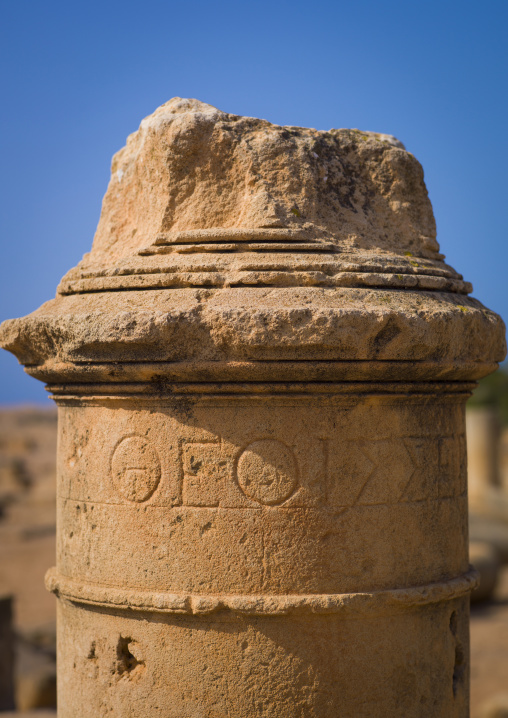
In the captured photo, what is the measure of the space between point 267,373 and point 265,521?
48 cm

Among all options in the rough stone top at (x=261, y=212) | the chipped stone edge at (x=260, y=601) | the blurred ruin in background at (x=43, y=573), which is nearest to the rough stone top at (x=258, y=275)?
the rough stone top at (x=261, y=212)

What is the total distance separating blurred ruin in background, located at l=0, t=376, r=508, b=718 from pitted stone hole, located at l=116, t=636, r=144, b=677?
3.97 meters

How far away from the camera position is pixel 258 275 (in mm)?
2639

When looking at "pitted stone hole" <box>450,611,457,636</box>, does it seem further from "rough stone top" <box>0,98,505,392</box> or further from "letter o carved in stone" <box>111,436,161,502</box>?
"letter o carved in stone" <box>111,436,161,502</box>

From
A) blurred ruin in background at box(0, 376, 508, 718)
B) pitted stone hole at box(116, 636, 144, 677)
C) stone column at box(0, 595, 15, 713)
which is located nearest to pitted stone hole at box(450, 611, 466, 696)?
pitted stone hole at box(116, 636, 144, 677)

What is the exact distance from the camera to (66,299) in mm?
2969

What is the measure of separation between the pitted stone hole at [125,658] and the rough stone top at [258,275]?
2.86 feet

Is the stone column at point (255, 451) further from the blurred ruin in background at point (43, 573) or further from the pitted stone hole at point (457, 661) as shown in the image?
the blurred ruin in background at point (43, 573)

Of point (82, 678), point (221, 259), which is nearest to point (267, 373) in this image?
point (221, 259)

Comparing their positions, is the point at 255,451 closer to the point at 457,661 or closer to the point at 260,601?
the point at 260,601

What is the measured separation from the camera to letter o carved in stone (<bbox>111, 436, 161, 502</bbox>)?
2658mm

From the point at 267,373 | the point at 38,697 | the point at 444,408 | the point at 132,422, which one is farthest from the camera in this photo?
the point at 38,697

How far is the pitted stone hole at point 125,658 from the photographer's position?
8.88 feet

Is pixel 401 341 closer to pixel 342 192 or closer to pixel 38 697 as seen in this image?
pixel 342 192
